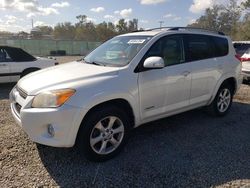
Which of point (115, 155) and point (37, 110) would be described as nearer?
point (37, 110)

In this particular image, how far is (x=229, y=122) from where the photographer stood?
5.20 metres

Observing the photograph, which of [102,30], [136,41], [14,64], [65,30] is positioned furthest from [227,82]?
[65,30]

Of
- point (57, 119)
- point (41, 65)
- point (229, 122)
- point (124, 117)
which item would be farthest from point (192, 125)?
point (41, 65)

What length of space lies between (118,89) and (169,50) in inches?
52.7

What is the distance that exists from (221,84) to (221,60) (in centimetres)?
49

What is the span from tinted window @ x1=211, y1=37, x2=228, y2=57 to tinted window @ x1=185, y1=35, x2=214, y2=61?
170 mm

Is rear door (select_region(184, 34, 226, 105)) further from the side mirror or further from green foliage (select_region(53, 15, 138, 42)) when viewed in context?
green foliage (select_region(53, 15, 138, 42))

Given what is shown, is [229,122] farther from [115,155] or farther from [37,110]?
[37,110]

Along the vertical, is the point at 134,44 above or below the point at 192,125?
above

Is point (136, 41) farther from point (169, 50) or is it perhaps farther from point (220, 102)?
point (220, 102)

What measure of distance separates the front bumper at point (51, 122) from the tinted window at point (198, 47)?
8.00 ft

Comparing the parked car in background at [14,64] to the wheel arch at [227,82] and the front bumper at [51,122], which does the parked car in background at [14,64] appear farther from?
the wheel arch at [227,82]

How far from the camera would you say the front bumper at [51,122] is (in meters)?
3.07

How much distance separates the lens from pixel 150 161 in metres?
3.58
